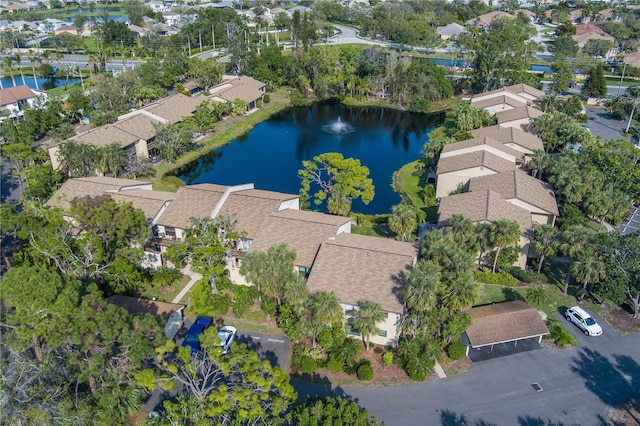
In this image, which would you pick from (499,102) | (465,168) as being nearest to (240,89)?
(499,102)

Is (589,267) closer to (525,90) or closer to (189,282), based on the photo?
(189,282)

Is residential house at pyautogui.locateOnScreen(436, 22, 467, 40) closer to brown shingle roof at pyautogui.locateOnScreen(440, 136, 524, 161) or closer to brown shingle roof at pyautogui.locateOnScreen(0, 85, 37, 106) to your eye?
brown shingle roof at pyautogui.locateOnScreen(440, 136, 524, 161)

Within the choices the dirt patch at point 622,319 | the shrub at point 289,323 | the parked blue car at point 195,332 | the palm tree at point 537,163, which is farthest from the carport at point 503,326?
the palm tree at point 537,163

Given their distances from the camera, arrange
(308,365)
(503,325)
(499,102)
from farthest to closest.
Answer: (499,102) < (503,325) < (308,365)

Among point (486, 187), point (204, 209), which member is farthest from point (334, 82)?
point (204, 209)

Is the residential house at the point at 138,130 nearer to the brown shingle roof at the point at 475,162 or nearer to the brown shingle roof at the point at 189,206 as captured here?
the brown shingle roof at the point at 189,206

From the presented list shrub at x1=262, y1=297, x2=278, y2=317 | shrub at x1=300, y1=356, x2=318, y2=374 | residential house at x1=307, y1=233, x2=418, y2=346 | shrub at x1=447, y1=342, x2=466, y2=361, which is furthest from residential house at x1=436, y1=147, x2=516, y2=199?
shrub at x1=300, y1=356, x2=318, y2=374

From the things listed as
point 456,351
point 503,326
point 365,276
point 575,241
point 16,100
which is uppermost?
point 575,241
